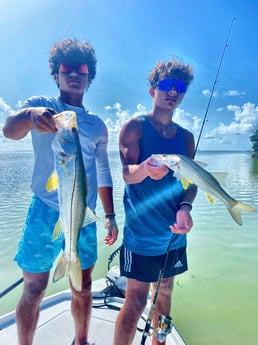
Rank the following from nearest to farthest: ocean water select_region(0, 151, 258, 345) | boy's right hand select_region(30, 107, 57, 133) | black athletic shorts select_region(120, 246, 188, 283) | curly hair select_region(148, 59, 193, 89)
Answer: boy's right hand select_region(30, 107, 57, 133) < black athletic shorts select_region(120, 246, 188, 283) < curly hair select_region(148, 59, 193, 89) < ocean water select_region(0, 151, 258, 345)

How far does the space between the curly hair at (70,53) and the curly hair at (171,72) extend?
590mm

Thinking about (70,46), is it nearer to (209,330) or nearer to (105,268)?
(209,330)

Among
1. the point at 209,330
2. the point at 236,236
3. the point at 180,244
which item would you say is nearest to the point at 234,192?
the point at 236,236

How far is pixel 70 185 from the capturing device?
62.6 inches

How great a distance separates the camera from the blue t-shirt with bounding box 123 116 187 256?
2293 millimetres

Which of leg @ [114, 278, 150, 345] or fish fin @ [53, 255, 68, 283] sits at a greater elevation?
fish fin @ [53, 255, 68, 283]

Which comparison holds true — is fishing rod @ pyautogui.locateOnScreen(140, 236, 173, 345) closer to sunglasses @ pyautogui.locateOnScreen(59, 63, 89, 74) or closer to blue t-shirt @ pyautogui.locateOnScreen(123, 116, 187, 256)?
blue t-shirt @ pyautogui.locateOnScreen(123, 116, 187, 256)

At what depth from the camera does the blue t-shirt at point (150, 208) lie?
2293mm

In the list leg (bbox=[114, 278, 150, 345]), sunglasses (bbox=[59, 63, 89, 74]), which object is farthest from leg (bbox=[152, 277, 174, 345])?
sunglasses (bbox=[59, 63, 89, 74])

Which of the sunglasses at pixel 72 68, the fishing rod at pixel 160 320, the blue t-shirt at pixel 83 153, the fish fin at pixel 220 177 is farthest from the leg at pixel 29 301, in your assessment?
the sunglasses at pixel 72 68

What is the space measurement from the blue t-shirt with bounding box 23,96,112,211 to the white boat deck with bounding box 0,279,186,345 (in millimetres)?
Result: 1478

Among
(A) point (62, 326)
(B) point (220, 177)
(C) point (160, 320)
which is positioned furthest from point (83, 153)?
(A) point (62, 326)

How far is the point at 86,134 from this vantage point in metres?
2.38

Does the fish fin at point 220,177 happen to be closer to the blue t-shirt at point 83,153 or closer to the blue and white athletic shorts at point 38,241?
the blue t-shirt at point 83,153
